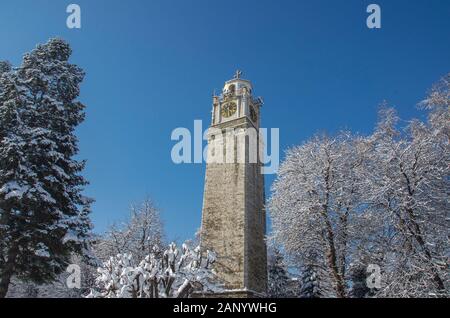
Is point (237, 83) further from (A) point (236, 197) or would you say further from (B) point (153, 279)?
(B) point (153, 279)

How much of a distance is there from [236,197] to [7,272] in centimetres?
1489

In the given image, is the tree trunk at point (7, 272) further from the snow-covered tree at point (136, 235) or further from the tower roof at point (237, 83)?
the tower roof at point (237, 83)

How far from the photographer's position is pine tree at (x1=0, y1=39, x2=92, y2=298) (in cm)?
1476

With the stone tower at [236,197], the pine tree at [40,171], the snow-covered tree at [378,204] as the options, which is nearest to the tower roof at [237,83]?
the stone tower at [236,197]

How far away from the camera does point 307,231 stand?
18.4 meters

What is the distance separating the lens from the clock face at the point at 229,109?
→ 96.6ft

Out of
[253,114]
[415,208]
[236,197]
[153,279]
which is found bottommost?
[153,279]

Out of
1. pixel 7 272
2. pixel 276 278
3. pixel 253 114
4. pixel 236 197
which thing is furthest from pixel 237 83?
pixel 7 272

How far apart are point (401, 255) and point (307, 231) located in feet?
17.2

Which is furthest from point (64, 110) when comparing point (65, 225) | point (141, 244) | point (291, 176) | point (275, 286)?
point (275, 286)

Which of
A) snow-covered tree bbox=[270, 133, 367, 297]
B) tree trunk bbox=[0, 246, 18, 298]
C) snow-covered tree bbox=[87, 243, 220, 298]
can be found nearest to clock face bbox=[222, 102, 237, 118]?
snow-covered tree bbox=[270, 133, 367, 297]

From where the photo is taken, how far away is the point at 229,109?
97.7 feet

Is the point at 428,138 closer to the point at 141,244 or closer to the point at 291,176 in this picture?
the point at 291,176
